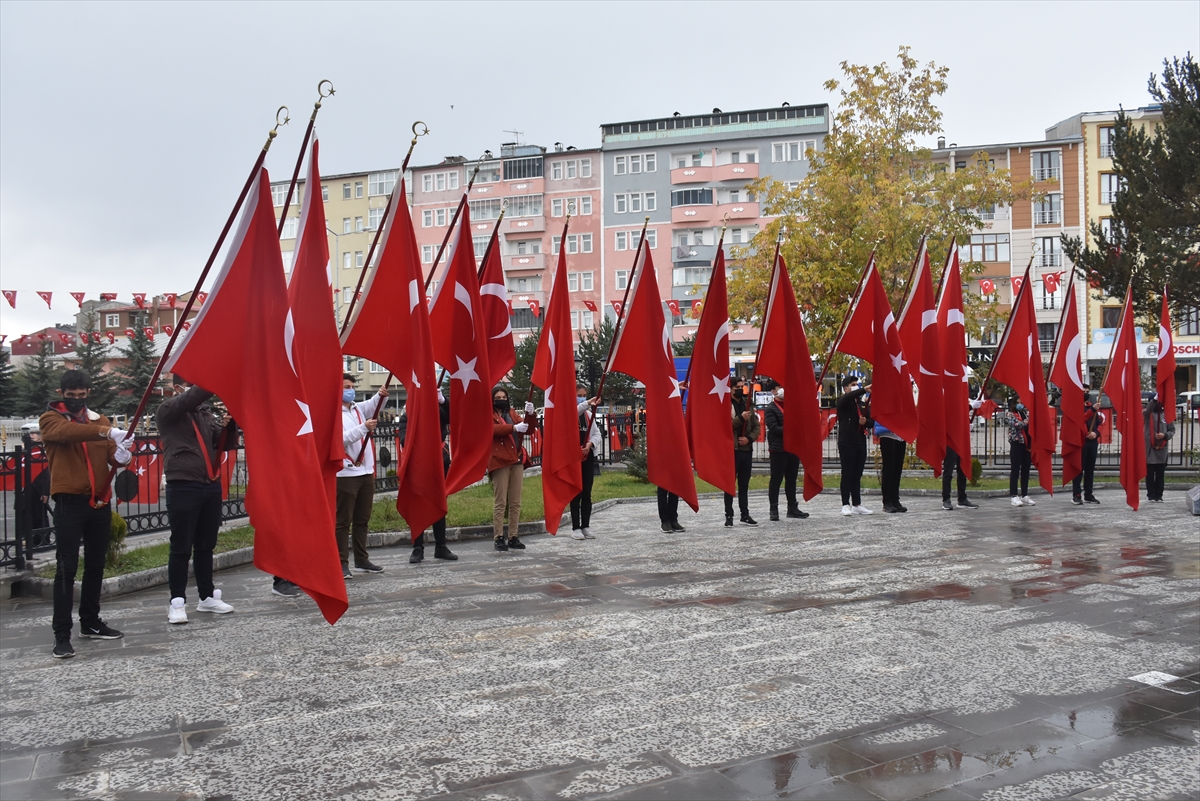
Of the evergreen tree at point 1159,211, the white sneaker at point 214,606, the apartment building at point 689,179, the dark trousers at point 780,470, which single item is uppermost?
the apartment building at point 689,179

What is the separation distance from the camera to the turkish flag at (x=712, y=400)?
1153 cm

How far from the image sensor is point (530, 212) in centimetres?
7731

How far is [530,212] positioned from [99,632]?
71.7 m

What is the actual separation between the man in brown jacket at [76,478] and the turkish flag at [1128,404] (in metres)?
13.5

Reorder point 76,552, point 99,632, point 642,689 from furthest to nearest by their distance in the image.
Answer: point 99,632 → point 76,552 → point 642,689

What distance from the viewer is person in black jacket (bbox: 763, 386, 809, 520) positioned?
14.5 metres

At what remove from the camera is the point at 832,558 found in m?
10.7

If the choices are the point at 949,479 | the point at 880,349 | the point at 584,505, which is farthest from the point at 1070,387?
the point at 584,505

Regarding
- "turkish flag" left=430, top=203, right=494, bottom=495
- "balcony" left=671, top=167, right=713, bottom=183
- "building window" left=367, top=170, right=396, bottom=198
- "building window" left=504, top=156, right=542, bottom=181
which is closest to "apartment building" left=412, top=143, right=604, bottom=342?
"building window" left=504, top=156, right=542, bottom=181

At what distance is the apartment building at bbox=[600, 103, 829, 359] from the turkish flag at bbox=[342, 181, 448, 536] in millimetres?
61615

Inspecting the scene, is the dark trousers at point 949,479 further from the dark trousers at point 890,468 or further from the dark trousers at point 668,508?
the dark trousers at point 668,508

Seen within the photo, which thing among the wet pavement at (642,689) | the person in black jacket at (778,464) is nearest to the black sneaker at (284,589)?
the wet pavement at (642,689)

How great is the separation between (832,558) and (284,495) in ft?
21.5

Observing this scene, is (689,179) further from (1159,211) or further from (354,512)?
(354,512)
